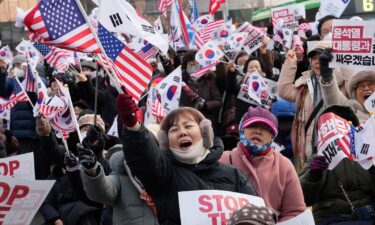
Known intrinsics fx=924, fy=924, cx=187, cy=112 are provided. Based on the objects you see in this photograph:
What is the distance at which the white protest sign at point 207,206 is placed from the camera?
15.5ft

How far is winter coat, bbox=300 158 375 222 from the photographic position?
588 cm

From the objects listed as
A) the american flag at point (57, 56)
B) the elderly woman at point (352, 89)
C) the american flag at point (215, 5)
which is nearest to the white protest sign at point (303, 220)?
the elderly woman at point (352, 89)

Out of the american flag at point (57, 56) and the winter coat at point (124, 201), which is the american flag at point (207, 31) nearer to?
the american flag at point (57, 56)

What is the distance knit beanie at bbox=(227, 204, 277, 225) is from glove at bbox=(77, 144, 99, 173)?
1.04m

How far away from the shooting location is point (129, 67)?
19.9ft

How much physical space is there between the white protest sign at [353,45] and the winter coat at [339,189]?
3.32 feet

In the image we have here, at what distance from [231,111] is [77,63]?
9.60ft

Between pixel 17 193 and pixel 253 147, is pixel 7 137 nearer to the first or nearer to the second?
pixel 253 147

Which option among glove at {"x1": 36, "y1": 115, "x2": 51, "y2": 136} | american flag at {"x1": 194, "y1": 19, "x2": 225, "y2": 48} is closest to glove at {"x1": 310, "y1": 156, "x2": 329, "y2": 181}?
glove at {"x1": 36, "y1": 115, "x2": 51, "y2": 136}

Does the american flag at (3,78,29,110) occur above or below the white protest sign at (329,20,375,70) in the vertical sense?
below

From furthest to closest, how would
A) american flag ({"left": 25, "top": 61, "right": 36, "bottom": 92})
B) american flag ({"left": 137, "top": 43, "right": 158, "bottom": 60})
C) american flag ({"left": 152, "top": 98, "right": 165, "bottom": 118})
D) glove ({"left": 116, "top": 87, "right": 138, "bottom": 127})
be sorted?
1. american flag ({"left": 137, "top": 43, "right": 158, "bottom": 60})
2. american flag ({"left": 25, "top": 61, "right": 36, "bottom": 92})
3. american flag ({"left": 152, "top": 98, "right": 165, "bottom": 118})
4. glove ({"left": 116, "top": 87, "right": 138, "bottom": 127})

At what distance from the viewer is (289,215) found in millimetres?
5543

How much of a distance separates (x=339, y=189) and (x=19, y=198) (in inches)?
81.4

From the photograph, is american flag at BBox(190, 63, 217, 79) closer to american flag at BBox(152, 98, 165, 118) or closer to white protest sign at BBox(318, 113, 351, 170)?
american flag at BBox(152, 98, 165, 118)
